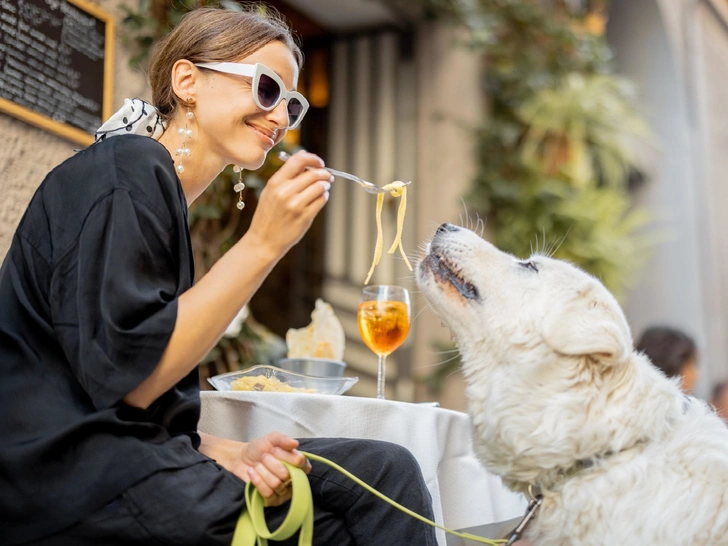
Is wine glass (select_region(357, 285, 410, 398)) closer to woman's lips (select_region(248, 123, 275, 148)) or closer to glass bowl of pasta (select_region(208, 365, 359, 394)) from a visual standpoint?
glass bowl of pasta (select_region(208, 365, 359, 394))

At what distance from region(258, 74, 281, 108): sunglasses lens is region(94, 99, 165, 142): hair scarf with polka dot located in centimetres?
27

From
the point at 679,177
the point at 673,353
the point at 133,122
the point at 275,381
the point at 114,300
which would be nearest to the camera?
the point at 114,300

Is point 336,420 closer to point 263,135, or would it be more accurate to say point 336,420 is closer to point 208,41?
point 263,135

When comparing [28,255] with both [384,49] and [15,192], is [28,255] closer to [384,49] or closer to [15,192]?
[15,192]

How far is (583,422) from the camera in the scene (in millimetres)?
1602

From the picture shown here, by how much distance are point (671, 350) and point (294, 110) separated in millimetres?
2848

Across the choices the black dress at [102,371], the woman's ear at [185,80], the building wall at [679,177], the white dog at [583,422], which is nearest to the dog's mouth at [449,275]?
the white dog at [583,422]

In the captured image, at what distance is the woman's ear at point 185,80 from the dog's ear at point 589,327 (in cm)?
102

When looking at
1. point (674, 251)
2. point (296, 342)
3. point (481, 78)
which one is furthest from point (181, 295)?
point (674, 251)

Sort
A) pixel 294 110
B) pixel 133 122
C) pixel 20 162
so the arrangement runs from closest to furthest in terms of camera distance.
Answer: pixel 133 122, pixel 294 110, pixel 20 162

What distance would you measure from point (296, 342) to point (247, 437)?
67 cm

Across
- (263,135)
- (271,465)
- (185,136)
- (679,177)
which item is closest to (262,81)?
(263,135)

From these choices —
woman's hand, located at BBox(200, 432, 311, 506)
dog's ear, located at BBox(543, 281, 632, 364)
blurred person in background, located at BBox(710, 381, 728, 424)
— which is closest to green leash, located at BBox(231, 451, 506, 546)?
woman's hand, located at BBox(200, 432, 311, 506)

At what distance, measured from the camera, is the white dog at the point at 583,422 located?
154 cm
